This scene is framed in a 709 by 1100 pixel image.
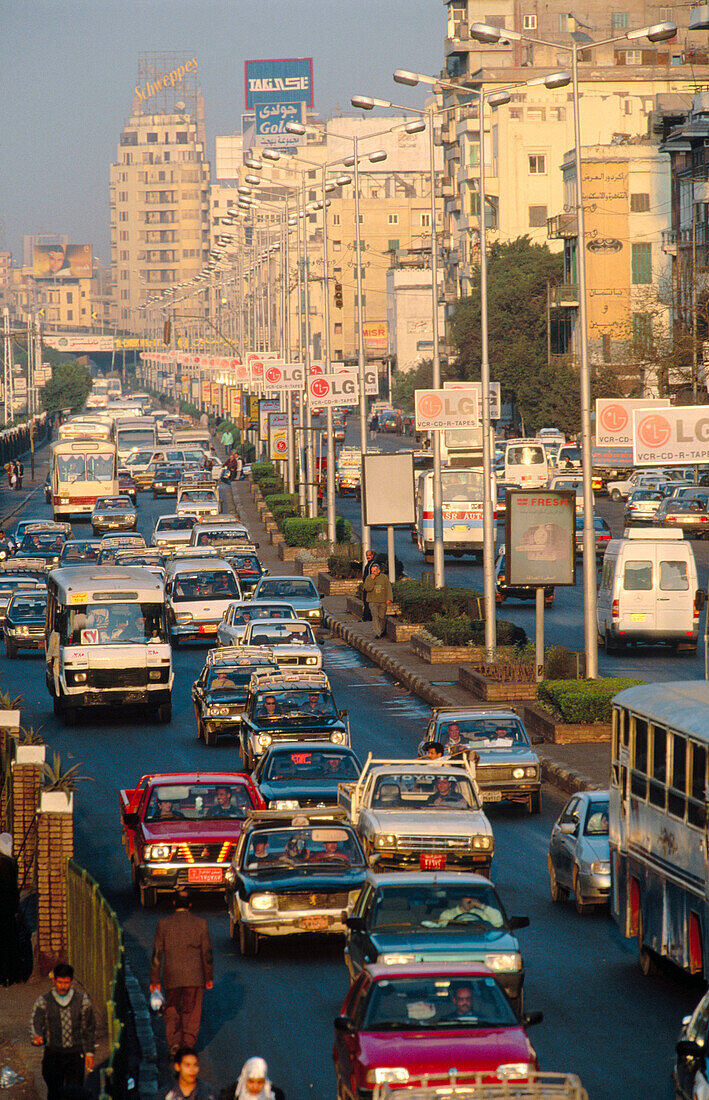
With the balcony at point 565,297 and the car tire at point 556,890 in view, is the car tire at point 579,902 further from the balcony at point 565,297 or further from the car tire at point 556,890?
the balcony at point 565,297

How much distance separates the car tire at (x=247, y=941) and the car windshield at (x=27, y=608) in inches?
1095

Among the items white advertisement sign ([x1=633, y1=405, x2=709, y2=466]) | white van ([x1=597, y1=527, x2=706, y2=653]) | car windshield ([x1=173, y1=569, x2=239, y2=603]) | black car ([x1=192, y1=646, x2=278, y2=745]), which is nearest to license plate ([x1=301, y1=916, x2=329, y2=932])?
white advertisement sign ([x1=633, y1=405, x2=709, y2=466])

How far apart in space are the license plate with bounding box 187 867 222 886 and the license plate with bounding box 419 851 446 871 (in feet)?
6.92

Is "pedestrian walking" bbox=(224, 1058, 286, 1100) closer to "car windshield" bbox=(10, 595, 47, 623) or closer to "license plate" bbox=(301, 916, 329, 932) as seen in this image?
"license plate" bbox=(301, 916, 329, 932)

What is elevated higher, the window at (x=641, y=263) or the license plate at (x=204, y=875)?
the window at (x=641, y=263)

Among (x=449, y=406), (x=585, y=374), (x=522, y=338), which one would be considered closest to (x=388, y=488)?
(x=449, y=406)

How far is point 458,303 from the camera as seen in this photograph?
4872 inches

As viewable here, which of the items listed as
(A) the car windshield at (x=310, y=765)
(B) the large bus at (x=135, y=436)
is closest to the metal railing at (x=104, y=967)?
(A) the car windshield at (x=310, y=765)

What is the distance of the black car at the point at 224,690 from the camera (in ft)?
96.8

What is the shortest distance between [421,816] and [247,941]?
9.77ft

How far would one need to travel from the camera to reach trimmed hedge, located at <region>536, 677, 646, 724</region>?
28234 millimetres

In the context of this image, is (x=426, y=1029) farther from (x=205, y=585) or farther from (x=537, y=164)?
(x=537, y=164)

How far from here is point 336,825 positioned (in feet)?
57.1

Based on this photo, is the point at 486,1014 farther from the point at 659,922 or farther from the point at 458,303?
the point at 458,303
